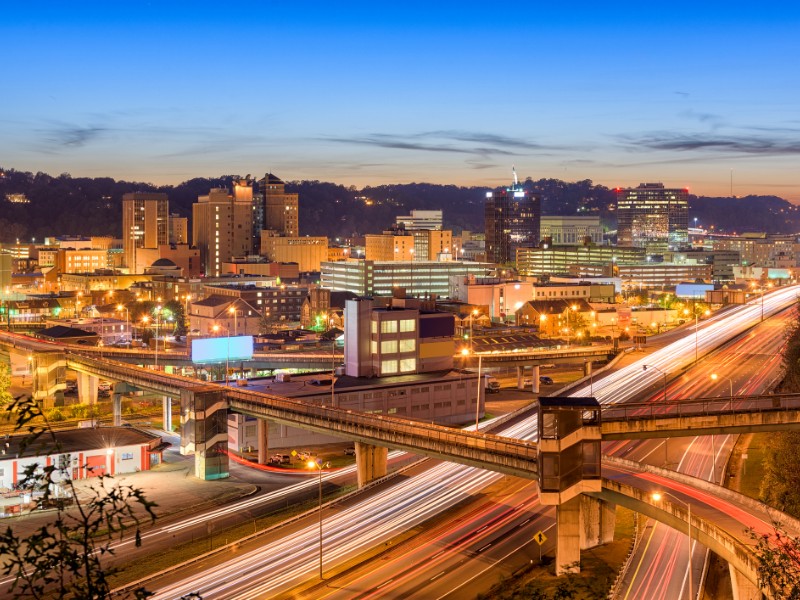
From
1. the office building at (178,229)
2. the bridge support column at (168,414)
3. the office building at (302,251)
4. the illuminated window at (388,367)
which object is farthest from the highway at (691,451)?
the office building at (178,229)

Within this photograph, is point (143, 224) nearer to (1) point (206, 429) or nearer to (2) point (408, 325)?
(2) point (408, 325)

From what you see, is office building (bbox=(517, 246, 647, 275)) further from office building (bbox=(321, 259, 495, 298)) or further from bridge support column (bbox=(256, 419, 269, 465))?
bridge support column (bbox=(256, 419, 269, 465))

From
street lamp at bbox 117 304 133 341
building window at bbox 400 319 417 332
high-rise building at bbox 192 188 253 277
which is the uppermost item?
high-rise building at bbox 192 188 253 277

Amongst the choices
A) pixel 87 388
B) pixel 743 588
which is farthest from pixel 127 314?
pixel 743 588

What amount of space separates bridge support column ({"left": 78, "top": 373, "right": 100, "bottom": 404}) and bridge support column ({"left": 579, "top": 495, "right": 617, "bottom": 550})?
36831mm

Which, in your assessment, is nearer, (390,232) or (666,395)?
(666,395)

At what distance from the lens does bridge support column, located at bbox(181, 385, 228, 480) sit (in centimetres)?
3934

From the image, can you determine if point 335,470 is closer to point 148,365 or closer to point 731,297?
point 148,365

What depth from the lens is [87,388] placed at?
2227 inches

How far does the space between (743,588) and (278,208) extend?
14909 centimetres

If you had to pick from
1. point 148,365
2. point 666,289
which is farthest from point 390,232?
point 148,365

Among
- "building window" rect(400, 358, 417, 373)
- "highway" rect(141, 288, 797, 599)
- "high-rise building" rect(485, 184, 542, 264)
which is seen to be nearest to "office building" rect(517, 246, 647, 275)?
"high-rise building" rect(485, 184, 542, 264)

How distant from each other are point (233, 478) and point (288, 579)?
1534cm

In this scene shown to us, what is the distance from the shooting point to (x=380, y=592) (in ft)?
76.8
